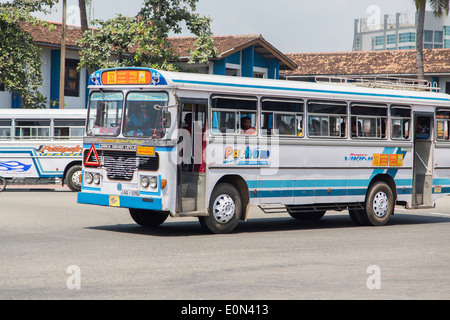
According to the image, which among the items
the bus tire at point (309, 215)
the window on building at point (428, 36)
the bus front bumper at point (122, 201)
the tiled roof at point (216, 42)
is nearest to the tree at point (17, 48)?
the tiled roof at point (216, 42)

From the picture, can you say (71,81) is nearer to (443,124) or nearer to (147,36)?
(147,36)

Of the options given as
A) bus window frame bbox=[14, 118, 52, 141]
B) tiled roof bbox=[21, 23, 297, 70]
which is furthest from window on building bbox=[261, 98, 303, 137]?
tiled roof bbox=[21, 23, 297, 70]

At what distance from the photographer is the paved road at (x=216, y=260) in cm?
827

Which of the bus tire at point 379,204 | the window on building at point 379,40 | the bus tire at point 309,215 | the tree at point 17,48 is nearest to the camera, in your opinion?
the bus tire at point 379,204

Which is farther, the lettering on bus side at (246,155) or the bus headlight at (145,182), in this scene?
the lettering on bus side at (246,155)

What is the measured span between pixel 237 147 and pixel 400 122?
4799mm

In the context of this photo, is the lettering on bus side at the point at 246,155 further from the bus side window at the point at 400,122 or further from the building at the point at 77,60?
the building at the point at 77,60

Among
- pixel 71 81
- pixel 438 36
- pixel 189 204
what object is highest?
pixel 438 36

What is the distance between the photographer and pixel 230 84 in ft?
46.5

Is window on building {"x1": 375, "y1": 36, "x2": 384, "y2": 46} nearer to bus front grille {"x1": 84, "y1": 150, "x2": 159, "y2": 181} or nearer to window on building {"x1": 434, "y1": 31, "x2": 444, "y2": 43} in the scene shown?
window on building {"x1": 434, "y1": 31, "x2": 444, "y2": 43}

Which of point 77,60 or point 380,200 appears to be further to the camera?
point 77,60

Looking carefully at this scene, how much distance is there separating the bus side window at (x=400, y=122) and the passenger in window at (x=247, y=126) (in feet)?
13.3

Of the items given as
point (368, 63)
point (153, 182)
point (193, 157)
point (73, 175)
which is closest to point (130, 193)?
point (153, 182)

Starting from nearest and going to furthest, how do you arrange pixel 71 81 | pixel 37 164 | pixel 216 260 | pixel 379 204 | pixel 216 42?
pixel 216 260, pixel 379 204, pixel 37 164, pixel 71 81, pixel 216 42
